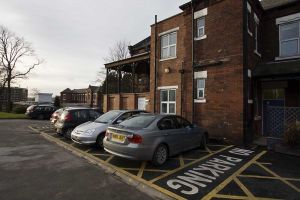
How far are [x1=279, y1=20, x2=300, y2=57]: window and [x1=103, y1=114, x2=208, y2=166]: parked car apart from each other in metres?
8.10

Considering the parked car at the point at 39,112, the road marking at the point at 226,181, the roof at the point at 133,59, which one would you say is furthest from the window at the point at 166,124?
the parked car at the point at 39,112

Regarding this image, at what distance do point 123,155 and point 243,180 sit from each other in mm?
3372

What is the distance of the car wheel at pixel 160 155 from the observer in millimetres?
7070

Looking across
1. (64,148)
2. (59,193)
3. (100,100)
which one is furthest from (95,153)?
(100,100)

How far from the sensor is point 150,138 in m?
6.97

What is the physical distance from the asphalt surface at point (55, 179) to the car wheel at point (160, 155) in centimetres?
139

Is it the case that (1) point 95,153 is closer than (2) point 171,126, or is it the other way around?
(2) point 171,126

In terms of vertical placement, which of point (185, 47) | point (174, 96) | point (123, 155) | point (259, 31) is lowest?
point (123, 155)

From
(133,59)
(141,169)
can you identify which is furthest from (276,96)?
(133,59)

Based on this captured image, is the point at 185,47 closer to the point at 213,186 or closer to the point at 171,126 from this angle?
the point at 171,126

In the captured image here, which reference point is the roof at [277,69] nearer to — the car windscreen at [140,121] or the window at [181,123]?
the window at [181,123]

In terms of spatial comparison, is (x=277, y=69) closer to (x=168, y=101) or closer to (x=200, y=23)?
(x=200, y=23)

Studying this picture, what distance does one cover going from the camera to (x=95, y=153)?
29.5ft

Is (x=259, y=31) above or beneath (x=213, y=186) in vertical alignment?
above
